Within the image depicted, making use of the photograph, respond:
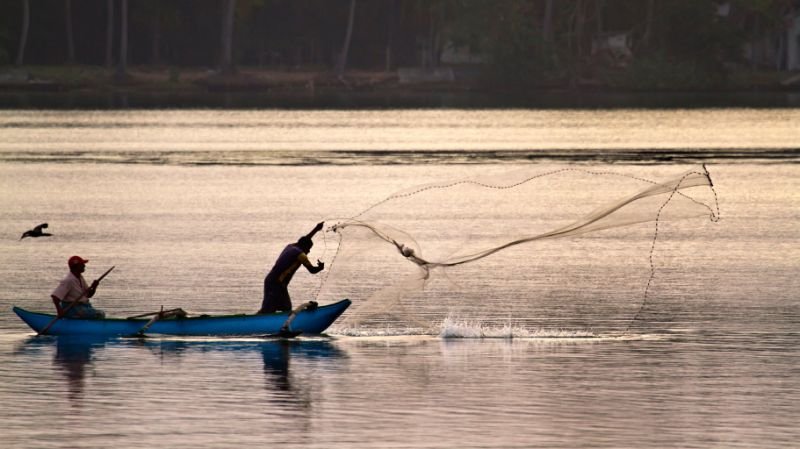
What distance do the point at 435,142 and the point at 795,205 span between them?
46.9 m

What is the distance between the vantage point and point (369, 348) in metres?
32.4

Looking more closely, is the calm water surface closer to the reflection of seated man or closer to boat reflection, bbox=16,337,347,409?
boat reflection, bbox=16,337,347,409

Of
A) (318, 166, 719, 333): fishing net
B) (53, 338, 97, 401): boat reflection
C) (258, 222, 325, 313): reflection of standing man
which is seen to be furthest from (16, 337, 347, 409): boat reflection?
(318, 166, 719, 333): fishing net

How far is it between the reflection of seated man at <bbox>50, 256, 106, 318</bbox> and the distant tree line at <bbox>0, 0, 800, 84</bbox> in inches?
4988

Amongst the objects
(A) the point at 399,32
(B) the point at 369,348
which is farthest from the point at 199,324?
(A) the point at 399,32

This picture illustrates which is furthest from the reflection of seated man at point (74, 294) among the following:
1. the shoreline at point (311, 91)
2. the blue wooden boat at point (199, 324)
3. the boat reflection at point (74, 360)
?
the shoreline at point (311, 91)

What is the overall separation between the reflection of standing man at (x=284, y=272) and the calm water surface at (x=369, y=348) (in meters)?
0.82

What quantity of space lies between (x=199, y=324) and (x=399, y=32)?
465 feet

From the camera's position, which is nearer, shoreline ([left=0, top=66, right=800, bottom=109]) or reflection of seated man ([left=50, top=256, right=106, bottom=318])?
reflection of seated man ([left=50, top=256, right=106, bottom=318])

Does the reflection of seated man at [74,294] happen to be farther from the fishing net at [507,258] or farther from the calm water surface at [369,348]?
the fishing net at [507,258]

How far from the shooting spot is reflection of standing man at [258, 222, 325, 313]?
104 ft

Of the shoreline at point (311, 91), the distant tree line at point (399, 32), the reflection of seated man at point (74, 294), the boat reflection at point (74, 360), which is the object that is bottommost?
the boat reflection at point (74, 360)

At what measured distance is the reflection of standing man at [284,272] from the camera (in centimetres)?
3173

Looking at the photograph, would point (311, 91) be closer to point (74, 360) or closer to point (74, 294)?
point (74, 294)
